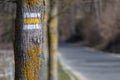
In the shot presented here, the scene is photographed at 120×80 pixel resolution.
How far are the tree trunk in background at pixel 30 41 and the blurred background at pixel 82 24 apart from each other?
186 cm

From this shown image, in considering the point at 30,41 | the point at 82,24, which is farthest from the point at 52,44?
the point at 82,24

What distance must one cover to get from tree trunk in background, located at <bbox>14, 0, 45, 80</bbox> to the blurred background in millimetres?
1859

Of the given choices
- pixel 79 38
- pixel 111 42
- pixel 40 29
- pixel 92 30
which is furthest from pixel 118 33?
pixel 40 29

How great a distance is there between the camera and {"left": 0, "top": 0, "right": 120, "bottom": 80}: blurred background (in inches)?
623

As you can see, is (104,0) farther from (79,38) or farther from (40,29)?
(79,38)

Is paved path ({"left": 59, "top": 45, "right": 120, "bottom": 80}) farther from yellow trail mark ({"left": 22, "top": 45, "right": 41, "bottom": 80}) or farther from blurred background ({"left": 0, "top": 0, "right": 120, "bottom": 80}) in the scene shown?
yellow trail mark ({"left": 22, "top": 45, "right": 41, "bottom": 80})

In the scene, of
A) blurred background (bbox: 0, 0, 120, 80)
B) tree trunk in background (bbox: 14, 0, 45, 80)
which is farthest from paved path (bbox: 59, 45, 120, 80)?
tree trunk in background (bbox: 14, 0, 45, 80)

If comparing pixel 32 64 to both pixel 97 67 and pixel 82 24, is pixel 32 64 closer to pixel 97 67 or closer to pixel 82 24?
pixel 97 67

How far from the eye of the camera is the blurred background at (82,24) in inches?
623

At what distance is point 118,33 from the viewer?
177 feet

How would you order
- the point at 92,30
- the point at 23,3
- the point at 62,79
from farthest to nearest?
the point at 92,30
the point at 62,79
the point at 23,3

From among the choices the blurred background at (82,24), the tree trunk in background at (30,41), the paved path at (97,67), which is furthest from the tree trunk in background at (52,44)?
the tree trunk in background at (30,41)

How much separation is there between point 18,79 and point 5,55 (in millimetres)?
10158

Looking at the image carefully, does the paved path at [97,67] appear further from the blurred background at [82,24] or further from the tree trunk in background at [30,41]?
the tree trunk in background at [30,41]
